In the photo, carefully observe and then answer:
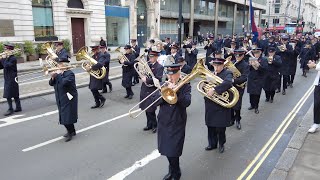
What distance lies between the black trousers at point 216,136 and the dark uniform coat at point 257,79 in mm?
3151

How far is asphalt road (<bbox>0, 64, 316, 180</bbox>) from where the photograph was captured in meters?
5.58

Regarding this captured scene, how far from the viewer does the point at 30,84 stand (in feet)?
42.2

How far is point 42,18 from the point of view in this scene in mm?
22891

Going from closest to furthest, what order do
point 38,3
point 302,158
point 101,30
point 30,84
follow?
point 302,158
point 30,84
point 38,3
point 101,30

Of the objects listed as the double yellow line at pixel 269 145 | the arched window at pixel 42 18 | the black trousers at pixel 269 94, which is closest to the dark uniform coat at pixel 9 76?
the double yellow line at pixel 269 145

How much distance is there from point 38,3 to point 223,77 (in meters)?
20.1

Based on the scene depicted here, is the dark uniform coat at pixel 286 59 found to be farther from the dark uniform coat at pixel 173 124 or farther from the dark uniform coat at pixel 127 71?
the dark uniform coat at pixel 173 124

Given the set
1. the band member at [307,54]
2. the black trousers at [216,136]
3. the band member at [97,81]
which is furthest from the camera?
the band member at [307,54]

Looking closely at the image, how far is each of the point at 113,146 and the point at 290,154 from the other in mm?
3655

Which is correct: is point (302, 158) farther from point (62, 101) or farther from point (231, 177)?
point (62, 101)

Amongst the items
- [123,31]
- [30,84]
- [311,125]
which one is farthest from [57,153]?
[123,31]

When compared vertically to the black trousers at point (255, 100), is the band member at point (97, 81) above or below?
above

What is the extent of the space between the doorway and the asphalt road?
16.2m

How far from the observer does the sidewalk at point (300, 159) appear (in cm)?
520
